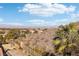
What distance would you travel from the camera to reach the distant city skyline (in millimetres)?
1661

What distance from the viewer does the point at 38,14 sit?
66.0 inches

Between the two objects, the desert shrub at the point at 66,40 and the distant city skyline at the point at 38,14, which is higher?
the distant city skyline at the point at 38,14

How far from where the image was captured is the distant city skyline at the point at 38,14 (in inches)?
65.4

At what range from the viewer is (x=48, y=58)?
166cm

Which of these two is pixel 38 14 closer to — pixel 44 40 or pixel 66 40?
pixel 44 40

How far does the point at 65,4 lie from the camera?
65.3 inches

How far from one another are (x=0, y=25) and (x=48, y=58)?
0.53 meters

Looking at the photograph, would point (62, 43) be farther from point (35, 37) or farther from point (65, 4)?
point (65, 4)

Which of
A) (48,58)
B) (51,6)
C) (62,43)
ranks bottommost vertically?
(48,58)

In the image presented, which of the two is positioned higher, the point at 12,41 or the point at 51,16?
the point at 51,16

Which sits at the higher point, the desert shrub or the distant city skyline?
the distant city skyline

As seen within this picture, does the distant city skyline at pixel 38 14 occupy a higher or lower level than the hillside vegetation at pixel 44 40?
higher

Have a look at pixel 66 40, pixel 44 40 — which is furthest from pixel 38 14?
pixel 66 40

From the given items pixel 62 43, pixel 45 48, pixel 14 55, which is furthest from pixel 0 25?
pixel 62 43
